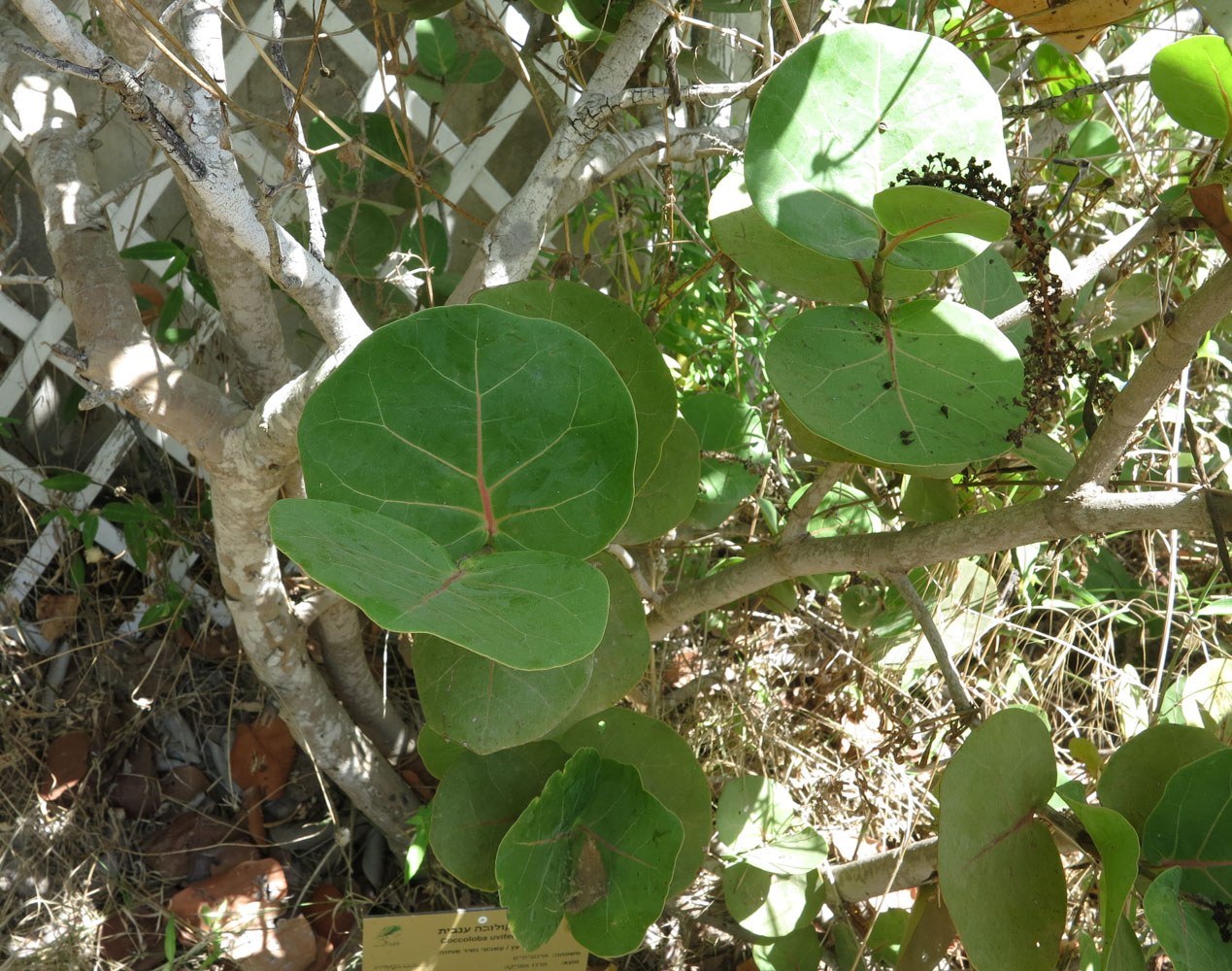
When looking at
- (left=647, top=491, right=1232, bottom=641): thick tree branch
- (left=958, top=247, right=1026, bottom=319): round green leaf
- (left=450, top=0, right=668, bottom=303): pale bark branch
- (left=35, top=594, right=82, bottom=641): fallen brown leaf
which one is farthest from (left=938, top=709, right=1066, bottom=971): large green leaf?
(left=35, top=594, right=82, bottom=641): fallen brown leaf

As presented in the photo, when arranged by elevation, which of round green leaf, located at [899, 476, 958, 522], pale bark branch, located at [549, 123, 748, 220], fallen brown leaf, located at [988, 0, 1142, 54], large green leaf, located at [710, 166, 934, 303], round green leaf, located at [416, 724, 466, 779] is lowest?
round green leaf, located at [416, 724, 466, 779]

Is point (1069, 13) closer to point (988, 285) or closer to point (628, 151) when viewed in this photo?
point (988, 285)

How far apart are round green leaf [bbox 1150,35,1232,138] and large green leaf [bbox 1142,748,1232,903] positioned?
428mm

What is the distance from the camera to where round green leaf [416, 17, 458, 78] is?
115 centimetres

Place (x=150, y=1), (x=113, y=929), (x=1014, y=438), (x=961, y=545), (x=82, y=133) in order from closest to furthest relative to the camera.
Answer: (x=1014, y=438) < (x=961, y=545) < (x=150, y=1) < (x=82, y=133) < (x=113, y=929)

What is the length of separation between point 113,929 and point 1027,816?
1269 millimetres

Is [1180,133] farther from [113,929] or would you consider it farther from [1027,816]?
[113,929]

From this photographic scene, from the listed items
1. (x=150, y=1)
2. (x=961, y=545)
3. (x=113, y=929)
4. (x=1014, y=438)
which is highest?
(x=150, y=1)

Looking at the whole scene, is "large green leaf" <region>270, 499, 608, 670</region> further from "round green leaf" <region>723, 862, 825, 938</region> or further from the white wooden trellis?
the white wooden trellis

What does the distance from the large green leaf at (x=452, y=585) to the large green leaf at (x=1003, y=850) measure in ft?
1.18

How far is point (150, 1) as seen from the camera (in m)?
0.82

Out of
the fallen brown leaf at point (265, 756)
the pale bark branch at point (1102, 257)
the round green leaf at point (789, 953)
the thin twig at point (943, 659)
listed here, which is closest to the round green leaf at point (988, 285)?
the pale bark branch at point (1102, 257)

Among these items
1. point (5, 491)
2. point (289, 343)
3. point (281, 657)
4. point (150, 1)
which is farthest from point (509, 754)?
point (5, 491)

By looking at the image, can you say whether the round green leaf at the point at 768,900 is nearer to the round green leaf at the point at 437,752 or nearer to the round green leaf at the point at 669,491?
the round green leaf at the point at 437,752
